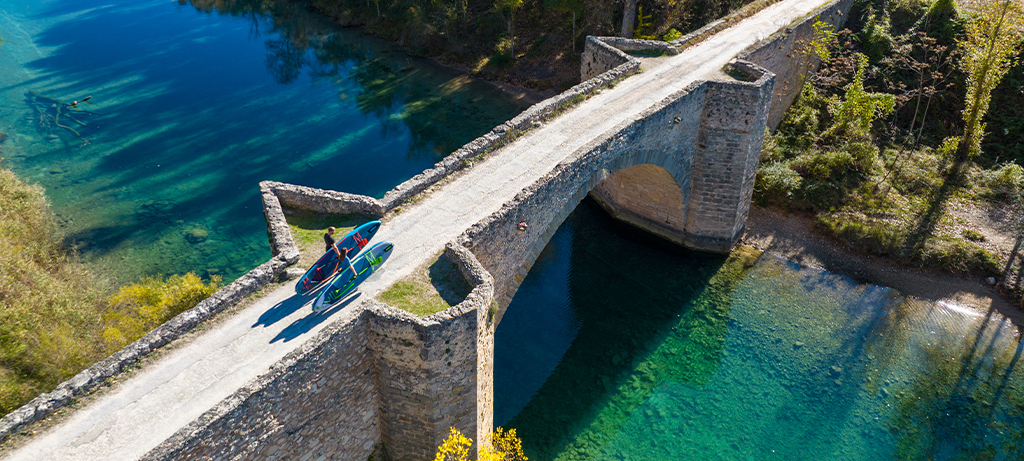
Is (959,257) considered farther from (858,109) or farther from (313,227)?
(313,227)

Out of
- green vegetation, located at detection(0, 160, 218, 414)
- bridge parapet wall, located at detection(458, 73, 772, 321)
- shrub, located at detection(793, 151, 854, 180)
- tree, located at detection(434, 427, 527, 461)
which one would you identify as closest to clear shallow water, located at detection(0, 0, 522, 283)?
green vegetation, located at detection(0, 160, 218, 414)

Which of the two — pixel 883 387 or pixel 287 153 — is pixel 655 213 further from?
pixel 287 153

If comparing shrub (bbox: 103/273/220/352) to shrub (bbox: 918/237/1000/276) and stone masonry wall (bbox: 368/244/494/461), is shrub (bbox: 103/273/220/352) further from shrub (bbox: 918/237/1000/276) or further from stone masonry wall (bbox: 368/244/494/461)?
shrub (bbox: 918/237/1000/276)

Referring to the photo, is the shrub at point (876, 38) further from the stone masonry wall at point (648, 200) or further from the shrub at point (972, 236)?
the stone masonry wall at point (648, 200)

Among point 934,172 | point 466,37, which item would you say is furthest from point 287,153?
point 934,172

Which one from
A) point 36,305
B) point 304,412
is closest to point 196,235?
point 36,305

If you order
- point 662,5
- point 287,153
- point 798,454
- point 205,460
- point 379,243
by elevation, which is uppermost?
point 662,5

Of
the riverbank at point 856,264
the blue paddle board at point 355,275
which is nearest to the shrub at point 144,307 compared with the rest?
the blue paddle board at point 355,275

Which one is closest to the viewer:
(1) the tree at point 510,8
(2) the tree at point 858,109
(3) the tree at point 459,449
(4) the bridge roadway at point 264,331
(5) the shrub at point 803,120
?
(4) the bridge roadway at point 264,331
